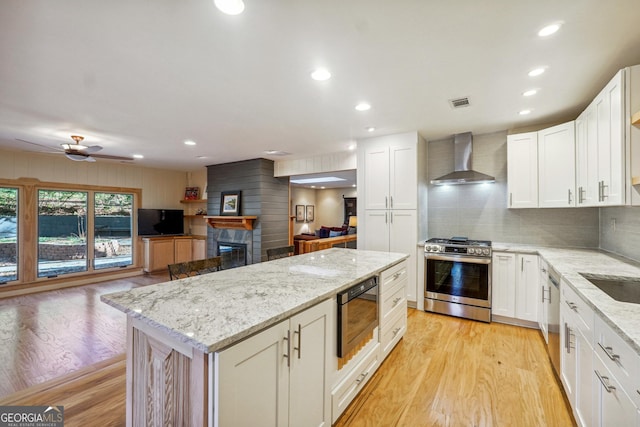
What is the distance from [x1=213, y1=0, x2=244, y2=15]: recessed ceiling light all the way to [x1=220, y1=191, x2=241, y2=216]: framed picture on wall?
459 cm

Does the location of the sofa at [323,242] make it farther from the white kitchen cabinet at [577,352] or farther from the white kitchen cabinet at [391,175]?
the white kitchen cabinet at [577,352]

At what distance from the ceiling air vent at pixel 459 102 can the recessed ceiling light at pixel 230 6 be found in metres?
2.11

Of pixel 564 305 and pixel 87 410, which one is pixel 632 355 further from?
pixel 87 410

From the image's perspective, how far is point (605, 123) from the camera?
6.80ft

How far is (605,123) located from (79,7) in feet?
11.5

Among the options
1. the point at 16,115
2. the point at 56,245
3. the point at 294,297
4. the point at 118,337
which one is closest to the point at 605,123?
the point at 294,297

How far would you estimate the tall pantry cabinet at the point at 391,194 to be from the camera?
381cm

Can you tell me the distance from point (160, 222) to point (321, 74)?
6330 mm

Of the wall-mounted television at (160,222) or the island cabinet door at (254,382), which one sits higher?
the wall-mounted television at (160,222)

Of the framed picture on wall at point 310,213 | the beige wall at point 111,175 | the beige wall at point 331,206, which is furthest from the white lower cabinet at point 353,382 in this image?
the framed picture on wall at point 310,213

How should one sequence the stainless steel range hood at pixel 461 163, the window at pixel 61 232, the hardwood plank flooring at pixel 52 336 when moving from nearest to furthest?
1. the hardwood plank flooring at pixel 52 336
2. the stainless steel range hood at pixel 461 163
3. the window at pixel 61 232

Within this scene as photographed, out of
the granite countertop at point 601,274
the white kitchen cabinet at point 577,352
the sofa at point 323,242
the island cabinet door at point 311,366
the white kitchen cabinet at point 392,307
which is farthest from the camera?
the sofa at point 323,242

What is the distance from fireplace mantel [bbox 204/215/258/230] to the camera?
559 centimetres

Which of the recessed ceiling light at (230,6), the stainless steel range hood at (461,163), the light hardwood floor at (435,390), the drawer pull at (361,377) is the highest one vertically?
the recessed ceiling light at (230,6)
